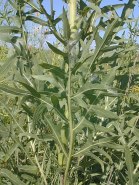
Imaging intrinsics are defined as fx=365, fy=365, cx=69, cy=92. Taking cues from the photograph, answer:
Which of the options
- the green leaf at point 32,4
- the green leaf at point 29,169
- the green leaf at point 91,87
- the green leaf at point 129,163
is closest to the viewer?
the green leaf at point 91,87

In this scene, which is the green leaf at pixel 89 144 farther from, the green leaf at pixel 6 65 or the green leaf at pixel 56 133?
the green leaf at pixel 6 65

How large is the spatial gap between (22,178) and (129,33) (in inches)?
28.2

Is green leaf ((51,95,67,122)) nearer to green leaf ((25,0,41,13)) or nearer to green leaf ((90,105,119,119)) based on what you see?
green leaf ((90,105,119,119))

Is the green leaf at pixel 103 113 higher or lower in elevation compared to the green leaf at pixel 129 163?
higher

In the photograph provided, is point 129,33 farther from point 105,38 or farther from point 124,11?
point 105,38

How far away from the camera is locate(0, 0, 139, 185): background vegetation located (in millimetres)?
1128

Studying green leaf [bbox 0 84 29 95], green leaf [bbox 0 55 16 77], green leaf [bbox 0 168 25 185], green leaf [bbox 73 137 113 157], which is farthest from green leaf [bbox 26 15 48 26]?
green leaf [bbox 0 168 25 185]

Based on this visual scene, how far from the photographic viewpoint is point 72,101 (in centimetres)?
118

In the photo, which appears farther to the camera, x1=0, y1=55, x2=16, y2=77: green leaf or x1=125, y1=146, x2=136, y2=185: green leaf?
x1=0, y1=55, x2=16, y2=77: green leaf

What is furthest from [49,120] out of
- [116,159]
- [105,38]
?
[116,159]

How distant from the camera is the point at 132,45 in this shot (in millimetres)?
1417

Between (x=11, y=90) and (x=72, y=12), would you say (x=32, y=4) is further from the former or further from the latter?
(x=11, y=90)

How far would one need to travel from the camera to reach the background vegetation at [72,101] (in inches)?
44.4

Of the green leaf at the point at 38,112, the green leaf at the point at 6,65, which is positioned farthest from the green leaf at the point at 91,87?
the green leaf at the point at 6,65
